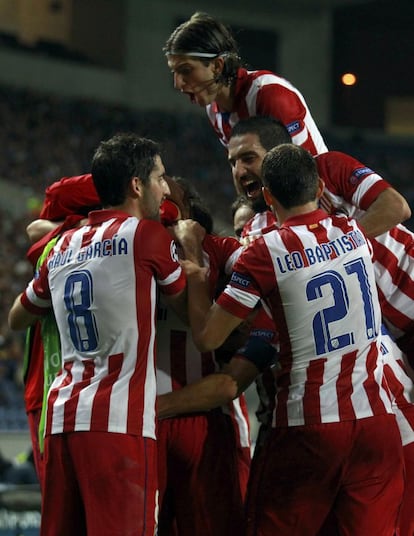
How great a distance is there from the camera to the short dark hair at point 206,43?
457 centimetres

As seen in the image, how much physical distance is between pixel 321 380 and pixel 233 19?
23.7 metres

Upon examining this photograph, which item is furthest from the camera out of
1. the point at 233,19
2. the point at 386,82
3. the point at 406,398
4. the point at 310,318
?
the point at 233,19

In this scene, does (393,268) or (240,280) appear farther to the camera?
(393,268)

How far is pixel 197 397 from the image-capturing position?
375cm

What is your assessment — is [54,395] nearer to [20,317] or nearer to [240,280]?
[20,317]

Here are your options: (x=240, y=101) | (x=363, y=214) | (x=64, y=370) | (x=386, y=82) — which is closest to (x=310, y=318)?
(x=363, y=214)

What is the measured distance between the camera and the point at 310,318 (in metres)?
3.52

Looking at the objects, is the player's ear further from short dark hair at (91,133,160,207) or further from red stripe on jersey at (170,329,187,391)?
red stripe on jersey at (170,329,187,391)

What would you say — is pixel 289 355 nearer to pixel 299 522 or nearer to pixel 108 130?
pixel 299 522

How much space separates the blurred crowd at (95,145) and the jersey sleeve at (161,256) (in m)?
15.7

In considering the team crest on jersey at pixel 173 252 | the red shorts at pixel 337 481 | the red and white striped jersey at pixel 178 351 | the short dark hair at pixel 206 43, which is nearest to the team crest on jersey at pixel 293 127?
the short dark hair at pixel 206 43

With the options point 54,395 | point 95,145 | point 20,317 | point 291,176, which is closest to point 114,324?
point 54,395

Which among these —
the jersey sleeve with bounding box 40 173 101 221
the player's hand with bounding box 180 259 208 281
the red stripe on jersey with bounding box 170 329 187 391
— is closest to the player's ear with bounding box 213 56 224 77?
the jersey sleeve with bounding box 40 173 101 221

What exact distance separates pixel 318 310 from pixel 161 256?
1.88 feet
